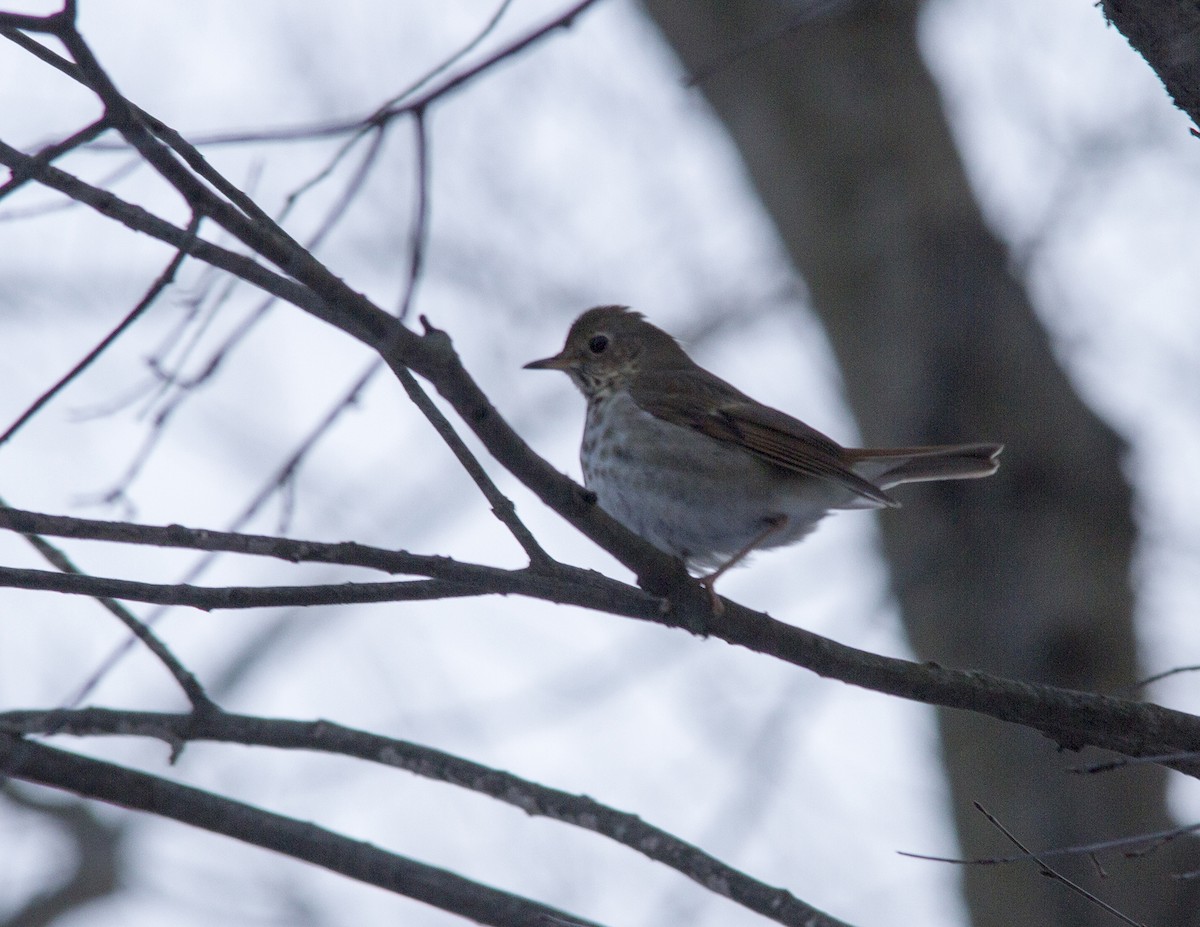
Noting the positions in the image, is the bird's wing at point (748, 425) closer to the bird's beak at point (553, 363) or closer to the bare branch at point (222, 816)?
the bird's beak at point (553, 363)

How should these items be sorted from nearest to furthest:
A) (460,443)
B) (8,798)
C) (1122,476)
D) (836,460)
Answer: (460,443) → (836,460) → (1122,476) → (8,798)

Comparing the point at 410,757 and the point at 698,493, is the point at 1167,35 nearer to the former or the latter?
the point at 410,757

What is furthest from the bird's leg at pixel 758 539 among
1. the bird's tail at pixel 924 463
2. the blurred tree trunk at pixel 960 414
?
the blurred tree trunk at pixel 960 414

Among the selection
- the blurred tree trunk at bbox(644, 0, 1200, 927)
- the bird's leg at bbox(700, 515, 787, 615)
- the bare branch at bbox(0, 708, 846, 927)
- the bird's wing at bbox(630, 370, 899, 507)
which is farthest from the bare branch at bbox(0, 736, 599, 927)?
the blurred tree trunk at bbox(644, 0, 1200, 927)

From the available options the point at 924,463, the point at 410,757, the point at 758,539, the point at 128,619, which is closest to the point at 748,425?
the point at 758,539

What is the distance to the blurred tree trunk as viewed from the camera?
522cm

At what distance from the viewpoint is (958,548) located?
580cm

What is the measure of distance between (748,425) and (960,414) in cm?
130

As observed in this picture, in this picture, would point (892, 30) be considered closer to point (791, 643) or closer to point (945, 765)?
point (945, 765)

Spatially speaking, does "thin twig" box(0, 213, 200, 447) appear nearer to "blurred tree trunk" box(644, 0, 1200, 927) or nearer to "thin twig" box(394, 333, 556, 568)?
"thin twig" box(394, 333, 556, 568)

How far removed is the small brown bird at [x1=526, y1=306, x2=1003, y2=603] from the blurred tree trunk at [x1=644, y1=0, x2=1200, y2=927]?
28.3 inches

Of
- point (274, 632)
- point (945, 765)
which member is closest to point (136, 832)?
point (274, 632)

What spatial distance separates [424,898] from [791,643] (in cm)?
102

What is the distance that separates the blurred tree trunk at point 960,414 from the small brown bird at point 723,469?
0.72 meters
